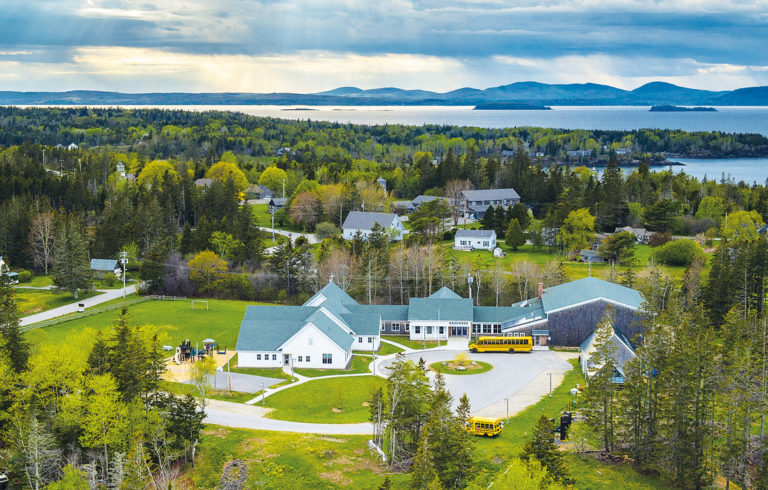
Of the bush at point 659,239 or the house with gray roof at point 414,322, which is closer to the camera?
the house with gray roof at point 414,322

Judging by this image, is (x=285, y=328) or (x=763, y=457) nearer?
(x=763, y=457)

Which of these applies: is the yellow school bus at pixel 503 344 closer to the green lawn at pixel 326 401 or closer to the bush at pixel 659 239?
the green lawn at pixel 326 401

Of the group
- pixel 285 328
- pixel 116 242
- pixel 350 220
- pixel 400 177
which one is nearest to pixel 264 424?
pixel 285 328

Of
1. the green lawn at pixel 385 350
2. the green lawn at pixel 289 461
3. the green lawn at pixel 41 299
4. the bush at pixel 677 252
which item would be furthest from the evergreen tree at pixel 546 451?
the bush at pixel 677 252

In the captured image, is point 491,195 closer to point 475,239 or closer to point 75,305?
point 475,239

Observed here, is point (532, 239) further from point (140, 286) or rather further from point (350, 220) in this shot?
point (140, 286)

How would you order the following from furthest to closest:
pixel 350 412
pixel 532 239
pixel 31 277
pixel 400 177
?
1. pixel 400 177
2. pixel 532 239
3. pixel 31 277
4. pixel 350 412
